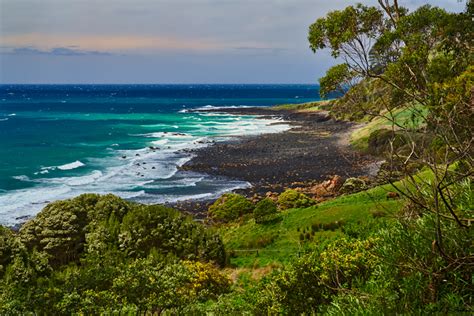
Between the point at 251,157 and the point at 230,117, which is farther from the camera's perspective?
the point at 230,117

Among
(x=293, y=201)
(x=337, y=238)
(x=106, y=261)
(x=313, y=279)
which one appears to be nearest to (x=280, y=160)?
(x=293, y=201)

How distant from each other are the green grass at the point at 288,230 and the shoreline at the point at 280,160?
664 cm

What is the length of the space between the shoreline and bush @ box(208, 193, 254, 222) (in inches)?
77.1

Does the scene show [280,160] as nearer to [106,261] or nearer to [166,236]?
[166,236]

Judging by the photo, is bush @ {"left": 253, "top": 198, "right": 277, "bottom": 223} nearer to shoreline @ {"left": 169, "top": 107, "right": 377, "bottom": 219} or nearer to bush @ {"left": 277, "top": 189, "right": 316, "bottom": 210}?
bush @ {"left": 277, "top": 189, "right": 316, "bottom": 210}

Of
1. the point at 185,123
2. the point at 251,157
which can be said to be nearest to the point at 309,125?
the point at 185,123

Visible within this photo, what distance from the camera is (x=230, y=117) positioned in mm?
137500

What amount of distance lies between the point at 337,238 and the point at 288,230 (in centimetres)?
941

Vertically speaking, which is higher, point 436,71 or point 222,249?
point 436,71

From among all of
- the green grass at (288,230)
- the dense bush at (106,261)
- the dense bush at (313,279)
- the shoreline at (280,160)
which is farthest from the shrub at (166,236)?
the shoreline at (280,160)

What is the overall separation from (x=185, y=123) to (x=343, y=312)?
11395cm

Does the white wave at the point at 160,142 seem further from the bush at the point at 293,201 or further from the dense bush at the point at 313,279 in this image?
the dense bush at the point at 313,279

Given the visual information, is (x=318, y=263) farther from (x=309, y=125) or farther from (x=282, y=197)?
(x=309, y=125)

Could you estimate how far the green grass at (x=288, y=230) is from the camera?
2823 cm
